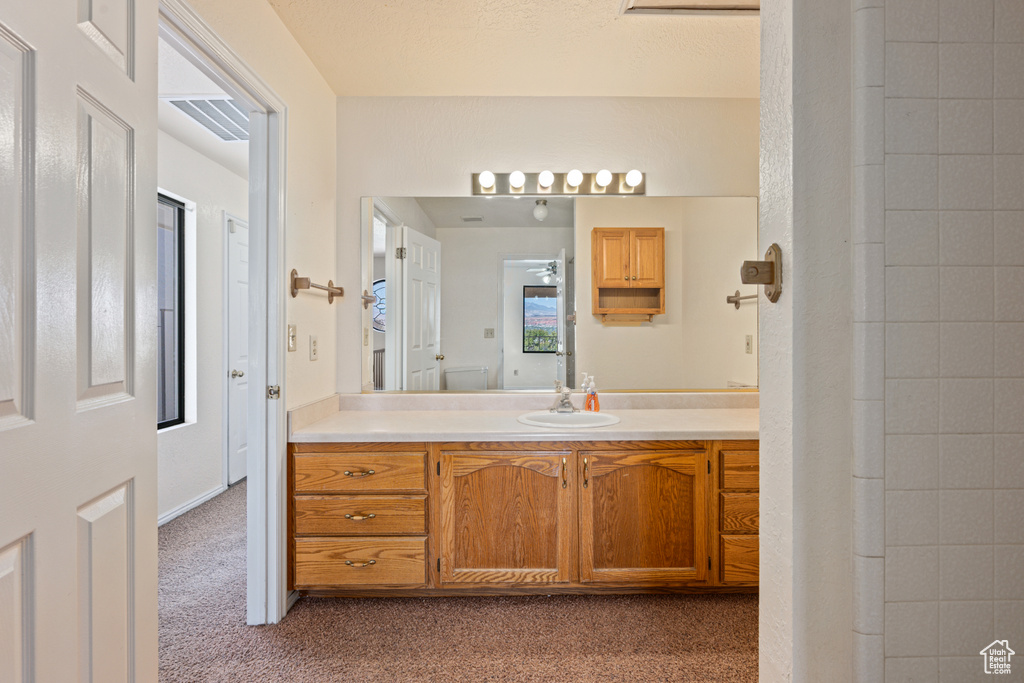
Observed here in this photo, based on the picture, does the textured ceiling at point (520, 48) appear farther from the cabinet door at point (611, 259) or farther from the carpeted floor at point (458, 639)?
the carpeted floor at point (458, 639)

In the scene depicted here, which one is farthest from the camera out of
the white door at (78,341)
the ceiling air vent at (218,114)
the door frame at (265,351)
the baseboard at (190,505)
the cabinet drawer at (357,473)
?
the baseboard at (190,505)

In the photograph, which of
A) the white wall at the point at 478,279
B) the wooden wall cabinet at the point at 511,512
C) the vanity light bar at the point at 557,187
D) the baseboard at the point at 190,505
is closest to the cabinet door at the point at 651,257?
the vanity light bar at the point at 557,187

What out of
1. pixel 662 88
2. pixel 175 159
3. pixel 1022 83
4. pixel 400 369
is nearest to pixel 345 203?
pixel 400 369

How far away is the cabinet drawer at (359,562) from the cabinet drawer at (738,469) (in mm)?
1218

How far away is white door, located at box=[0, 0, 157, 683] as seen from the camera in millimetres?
760

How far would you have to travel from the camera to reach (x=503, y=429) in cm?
221

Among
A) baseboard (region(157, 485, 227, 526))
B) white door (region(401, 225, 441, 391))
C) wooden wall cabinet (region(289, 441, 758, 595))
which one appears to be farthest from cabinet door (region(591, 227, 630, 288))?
baseboard (region(157, 485, 227, 526))

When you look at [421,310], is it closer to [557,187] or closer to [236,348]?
[557,187]

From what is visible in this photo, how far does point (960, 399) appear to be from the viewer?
2.83ft

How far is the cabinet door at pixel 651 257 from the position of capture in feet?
8.96

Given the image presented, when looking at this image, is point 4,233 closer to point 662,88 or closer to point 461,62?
point 461,62

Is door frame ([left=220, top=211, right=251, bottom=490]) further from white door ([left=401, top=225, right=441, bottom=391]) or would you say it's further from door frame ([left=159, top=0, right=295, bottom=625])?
door frame ([left=159, top=0, right=295, bottom=625])

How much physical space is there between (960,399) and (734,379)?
1.92 meters

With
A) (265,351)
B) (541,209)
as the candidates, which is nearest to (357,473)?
(265,351)
